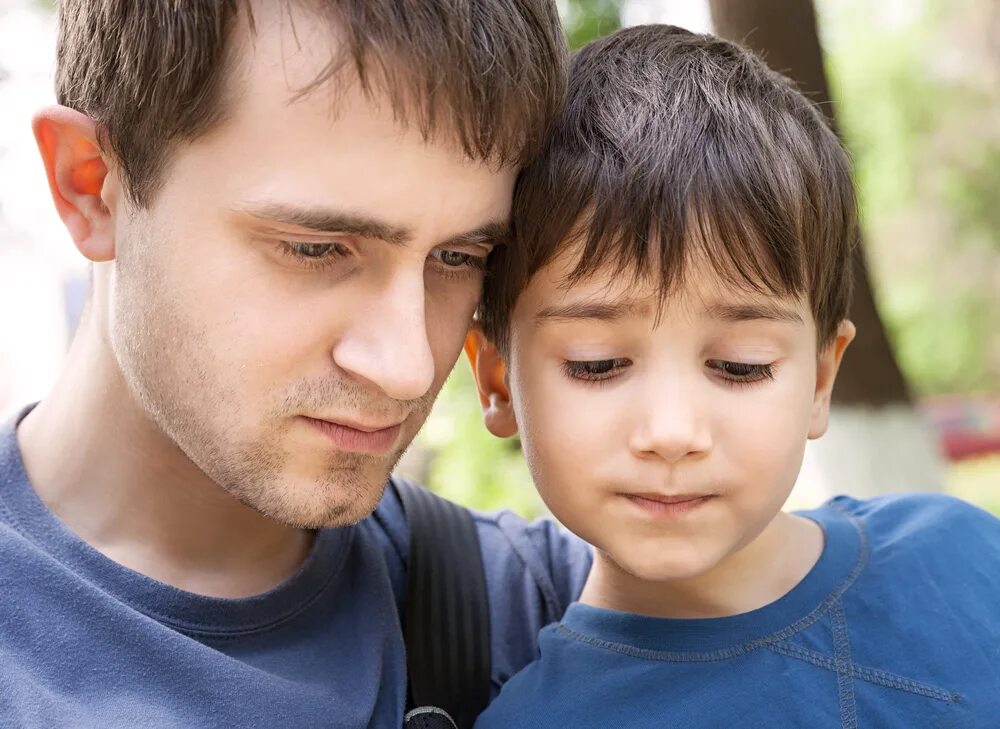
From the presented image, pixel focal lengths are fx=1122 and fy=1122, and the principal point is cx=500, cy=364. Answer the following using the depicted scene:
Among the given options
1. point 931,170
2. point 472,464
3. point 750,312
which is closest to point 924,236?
point 931,170

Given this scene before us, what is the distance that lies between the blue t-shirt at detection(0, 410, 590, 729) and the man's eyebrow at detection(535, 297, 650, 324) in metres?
0.67

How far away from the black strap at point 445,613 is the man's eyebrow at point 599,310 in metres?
0.61

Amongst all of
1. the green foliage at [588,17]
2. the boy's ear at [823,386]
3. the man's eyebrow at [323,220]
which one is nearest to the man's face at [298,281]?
the man's eyebrow at [323,220]

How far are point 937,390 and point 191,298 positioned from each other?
14939 millimetres

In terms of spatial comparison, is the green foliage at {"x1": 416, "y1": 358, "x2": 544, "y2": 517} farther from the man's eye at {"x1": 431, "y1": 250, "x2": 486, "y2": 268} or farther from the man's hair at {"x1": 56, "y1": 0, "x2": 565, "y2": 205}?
the man's hair at {"x1": 56, "y1": 0, "x2": 565, "y2": 205}

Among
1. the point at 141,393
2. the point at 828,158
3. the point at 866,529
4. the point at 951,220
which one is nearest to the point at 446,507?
the point at 141,393

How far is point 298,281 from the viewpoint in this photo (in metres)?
1.83

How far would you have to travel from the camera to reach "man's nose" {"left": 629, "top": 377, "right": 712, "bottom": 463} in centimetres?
175

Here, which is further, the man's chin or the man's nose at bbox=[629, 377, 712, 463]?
the man's chin

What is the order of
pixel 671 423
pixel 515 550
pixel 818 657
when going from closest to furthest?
1. pixel 671 423
2. pixel 818 657
3. pixel 515 550

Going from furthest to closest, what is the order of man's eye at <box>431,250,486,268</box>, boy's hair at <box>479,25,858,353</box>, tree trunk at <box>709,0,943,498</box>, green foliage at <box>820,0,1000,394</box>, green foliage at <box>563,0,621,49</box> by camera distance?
1. green foliage at <box>820,0,1000,394</box>
2. green foliage at <box>563,0,621,49</box>
3. tree trunk at <box>709,0,943,498</box>
4. man's eye at <box>431,250,486,268</box>
5. boy's hair at <box>479,25,858,353</box>

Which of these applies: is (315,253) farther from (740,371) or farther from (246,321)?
(740,371)

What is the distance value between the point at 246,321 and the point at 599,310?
1.89 ft

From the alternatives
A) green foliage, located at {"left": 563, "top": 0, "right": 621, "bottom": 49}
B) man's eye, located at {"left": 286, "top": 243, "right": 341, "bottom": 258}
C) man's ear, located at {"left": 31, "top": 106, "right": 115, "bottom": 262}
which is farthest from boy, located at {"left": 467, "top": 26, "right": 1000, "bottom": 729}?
green foliage, located at {"left": 563, "top": 0, "right": 621, "bottom": 49}
